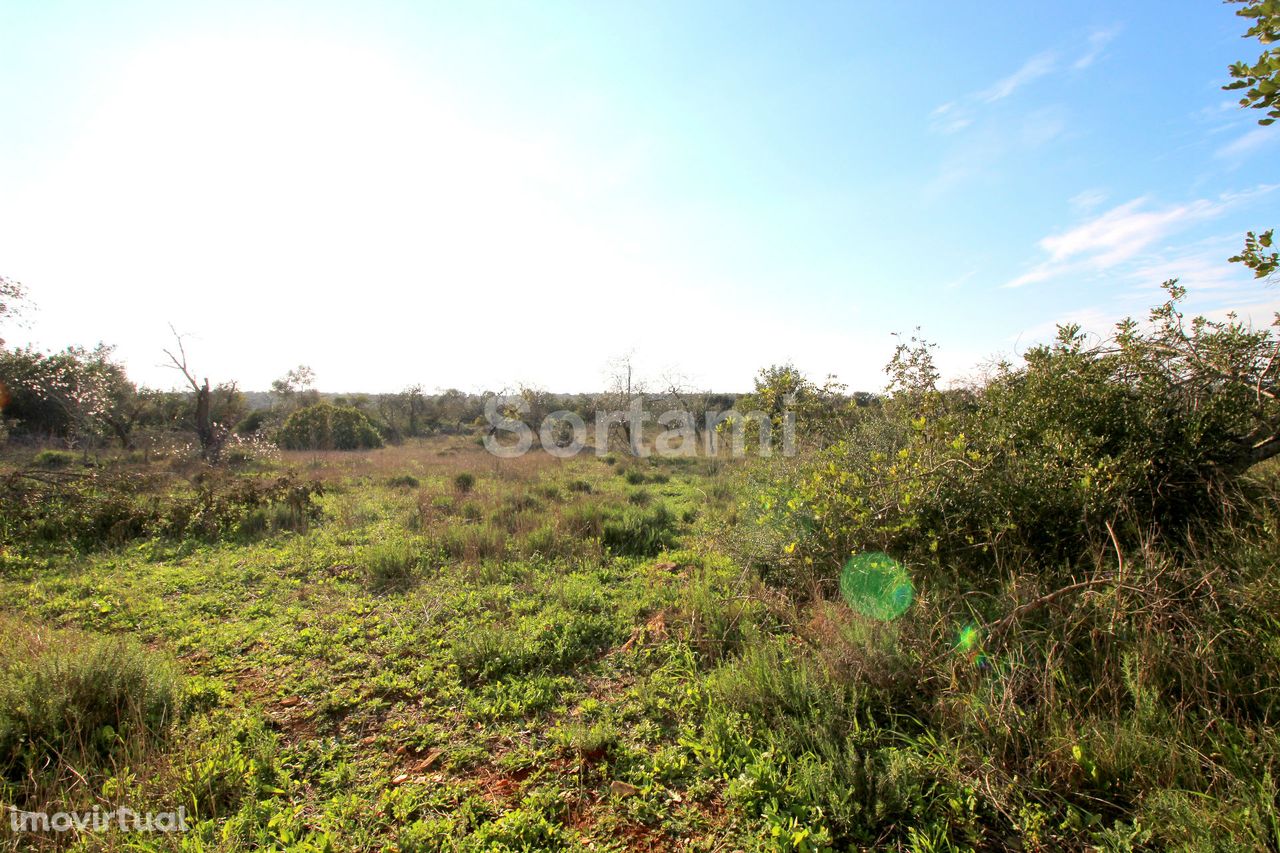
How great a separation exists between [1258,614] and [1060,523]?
3.65 ft

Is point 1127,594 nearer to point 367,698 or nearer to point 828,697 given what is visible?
point 828,697

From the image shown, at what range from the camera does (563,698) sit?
11.6 feet

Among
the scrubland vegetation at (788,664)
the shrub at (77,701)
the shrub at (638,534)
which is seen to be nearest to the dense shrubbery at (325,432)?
the scrubland vegetation at (788,664)

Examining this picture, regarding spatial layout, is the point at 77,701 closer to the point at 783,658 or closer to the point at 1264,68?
the point at 783,658

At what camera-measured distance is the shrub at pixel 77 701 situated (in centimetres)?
271

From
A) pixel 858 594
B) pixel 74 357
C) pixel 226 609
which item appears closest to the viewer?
pixel 858 594

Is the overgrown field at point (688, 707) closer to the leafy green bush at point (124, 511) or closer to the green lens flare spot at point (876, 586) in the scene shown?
the green lens flare spot at point (876, 586)

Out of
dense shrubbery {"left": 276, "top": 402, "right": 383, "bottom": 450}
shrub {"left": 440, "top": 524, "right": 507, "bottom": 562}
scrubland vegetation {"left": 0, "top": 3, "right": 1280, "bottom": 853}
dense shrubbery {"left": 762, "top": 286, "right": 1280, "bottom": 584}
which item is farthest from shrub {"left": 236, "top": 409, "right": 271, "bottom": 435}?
dense shrubbery {"left": 762, "top": 286, "right": 1280, "bottom": 584}

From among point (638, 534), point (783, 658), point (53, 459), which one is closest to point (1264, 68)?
point (783, 658)

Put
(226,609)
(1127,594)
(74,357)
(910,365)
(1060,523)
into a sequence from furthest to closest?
(74,357)
(910,365)
(226,609)
(1060,523)
(1127,594)

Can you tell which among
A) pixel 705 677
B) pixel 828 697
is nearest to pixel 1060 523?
pixel 828 697

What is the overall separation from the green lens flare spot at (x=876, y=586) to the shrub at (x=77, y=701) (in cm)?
444

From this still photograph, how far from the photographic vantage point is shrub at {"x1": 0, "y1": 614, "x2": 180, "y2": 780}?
8.91 ft

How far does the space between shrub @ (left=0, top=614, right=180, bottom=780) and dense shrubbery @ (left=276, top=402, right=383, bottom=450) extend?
20.9 metres
